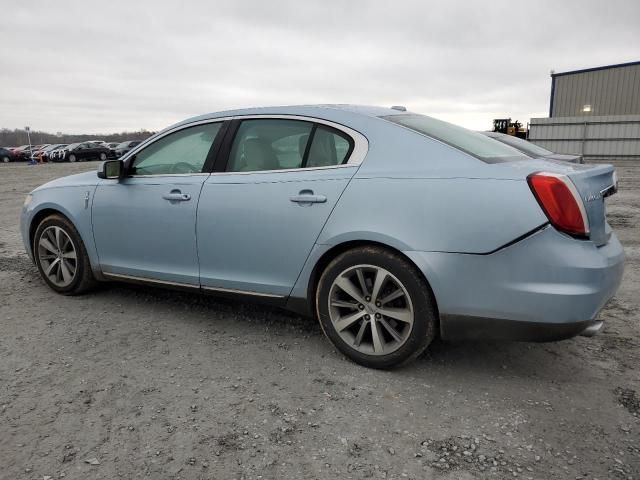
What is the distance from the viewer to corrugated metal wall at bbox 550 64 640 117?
27.4 m

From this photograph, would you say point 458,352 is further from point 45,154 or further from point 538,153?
point 45,154

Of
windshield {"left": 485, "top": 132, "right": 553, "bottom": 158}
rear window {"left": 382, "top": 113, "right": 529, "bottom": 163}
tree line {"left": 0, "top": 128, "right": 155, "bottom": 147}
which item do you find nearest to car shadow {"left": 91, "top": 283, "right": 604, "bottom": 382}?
rear window {"left": 382, "top": 113, "right": 529, "bottom": 163}

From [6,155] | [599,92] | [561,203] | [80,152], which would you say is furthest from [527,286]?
[6,155]

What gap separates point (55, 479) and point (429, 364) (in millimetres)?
2006

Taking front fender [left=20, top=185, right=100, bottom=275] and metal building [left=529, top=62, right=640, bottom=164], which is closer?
front fender [left=20, top=185, right=100, bottom=275]

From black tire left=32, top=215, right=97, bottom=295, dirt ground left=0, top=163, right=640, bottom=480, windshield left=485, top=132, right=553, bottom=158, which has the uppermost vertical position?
windshield left=485, top=132, right=553, bottom=158

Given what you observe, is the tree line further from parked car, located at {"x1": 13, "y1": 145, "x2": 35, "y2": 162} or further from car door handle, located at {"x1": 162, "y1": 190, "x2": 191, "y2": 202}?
car door handle, located at {"x1": 162, "y1": 190, "x2": 191, "y2": 202}

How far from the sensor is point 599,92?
28516 mm

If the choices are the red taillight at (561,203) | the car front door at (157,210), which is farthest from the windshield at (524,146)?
the car front door at (157,210)

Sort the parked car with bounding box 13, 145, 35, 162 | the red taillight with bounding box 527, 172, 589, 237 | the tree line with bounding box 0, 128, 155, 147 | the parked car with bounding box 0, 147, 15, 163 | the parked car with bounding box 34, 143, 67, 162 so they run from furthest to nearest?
the tree line with bounding box 0, 128, 155, 147 → the parked car with bounding box 13, 145, 35, 162 → the parked car with bounding box 0, 147, 15, 163 → the parked car with bounding box 34, 143, 67, 162 → the red taillight with bounding box 527, 172, 589, 237

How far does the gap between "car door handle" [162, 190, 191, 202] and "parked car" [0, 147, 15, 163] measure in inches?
1719

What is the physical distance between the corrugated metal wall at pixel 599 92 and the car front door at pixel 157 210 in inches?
1197

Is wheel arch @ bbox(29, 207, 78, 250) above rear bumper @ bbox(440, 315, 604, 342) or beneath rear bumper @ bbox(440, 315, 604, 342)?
above

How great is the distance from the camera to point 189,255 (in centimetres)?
353
